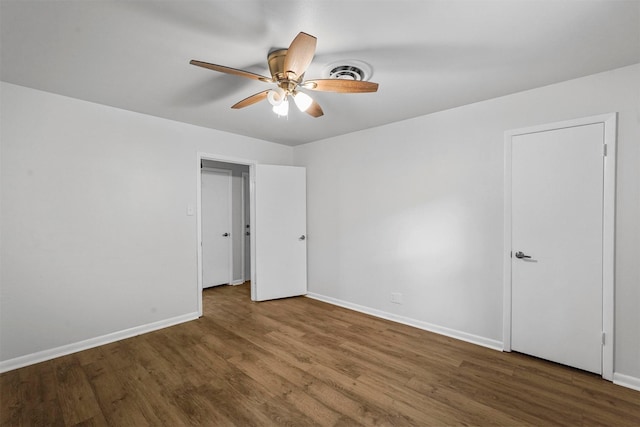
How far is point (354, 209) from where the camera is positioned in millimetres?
3668

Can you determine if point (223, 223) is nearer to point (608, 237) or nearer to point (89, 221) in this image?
point (89, 221)

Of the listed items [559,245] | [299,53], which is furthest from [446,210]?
[299,53]

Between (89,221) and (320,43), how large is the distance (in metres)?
2.70

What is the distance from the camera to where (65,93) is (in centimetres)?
243

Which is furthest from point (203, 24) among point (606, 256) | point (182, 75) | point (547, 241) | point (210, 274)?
point (210, 274)

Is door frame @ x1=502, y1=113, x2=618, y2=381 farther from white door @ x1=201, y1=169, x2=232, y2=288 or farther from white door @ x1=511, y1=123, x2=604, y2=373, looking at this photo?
white door @ x1=201, y1=169, x2=232, y2=288

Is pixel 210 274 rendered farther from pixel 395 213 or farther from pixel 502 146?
pixel 502 146

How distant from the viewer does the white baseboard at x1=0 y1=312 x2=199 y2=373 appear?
2252 millimetres

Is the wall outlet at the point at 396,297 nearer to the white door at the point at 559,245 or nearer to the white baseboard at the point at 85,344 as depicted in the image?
the white door at the point at 559,245

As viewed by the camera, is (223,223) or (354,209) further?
(223,223)

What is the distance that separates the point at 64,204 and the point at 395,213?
3.37 meters

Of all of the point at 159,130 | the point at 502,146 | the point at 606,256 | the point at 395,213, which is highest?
the point at 159,130

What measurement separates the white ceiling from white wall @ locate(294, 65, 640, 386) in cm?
27

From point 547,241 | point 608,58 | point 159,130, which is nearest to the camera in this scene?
point 608,58
